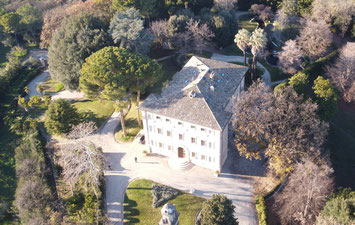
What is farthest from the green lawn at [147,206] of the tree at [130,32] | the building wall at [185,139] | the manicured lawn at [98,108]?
the tree at [130,32]

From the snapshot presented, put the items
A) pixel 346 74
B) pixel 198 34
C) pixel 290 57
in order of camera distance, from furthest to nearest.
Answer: pixel 198 34 → pixel 290 57 → pixel 346 74

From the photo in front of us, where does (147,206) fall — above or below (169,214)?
below

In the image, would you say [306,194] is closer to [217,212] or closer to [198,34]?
[217,212]

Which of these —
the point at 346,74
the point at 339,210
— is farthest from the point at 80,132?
the point at 346,74

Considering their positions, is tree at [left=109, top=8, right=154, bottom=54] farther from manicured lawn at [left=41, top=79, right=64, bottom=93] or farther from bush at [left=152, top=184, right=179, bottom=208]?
bush at [left=152, top=184, right=179, bottom=208]

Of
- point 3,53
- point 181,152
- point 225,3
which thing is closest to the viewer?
point 181,152

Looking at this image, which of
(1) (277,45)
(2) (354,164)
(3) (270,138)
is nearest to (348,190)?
(3) (270,138)

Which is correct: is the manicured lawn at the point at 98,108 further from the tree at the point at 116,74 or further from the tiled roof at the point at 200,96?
the tiled roof at the point at 200,96
